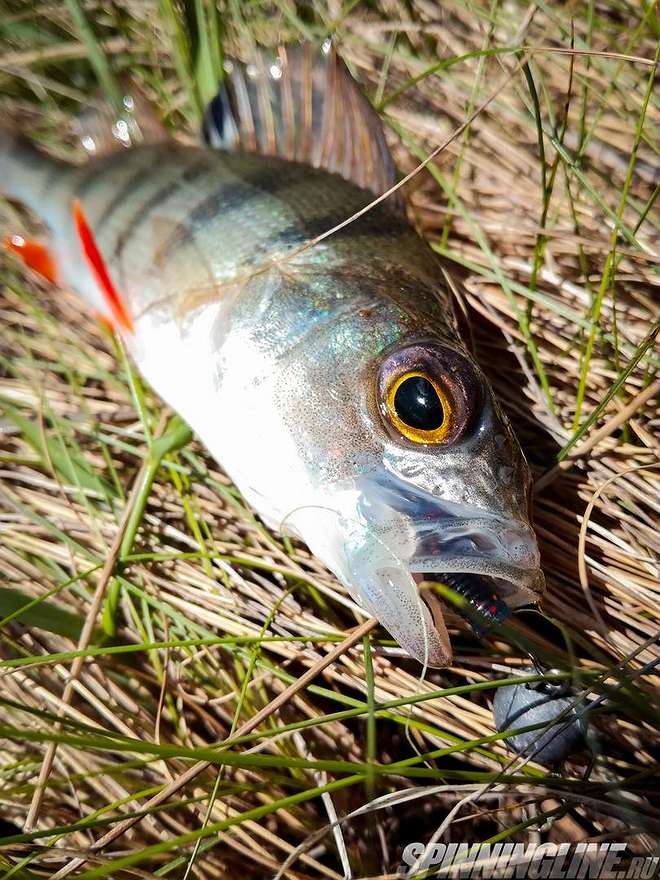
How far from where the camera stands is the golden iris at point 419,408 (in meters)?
1.36

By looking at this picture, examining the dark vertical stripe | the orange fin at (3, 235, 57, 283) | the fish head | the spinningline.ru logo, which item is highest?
the dark vertical stripe

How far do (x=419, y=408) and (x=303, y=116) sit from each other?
1.39 metres

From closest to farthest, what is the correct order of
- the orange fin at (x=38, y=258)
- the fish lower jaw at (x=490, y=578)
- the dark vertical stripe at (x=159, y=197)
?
the fish lower jaw at (x=490, y=578) < the dark vertical stripe at (x=159, y=197) < the orange fin at (x=38, y=258)

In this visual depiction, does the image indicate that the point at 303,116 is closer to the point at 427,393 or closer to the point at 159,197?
the point at 159,197

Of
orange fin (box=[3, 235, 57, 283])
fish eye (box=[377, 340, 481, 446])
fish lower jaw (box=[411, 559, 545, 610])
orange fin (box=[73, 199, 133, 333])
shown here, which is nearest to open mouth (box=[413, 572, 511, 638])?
fish lower jaw (box=[411, 559, 545, 610])

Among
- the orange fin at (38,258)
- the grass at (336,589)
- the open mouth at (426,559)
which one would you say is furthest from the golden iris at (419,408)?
the orange fin at (38,258)

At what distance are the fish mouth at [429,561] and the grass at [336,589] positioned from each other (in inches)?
5.6

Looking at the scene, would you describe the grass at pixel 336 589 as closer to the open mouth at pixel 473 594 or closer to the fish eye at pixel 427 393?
the open mouth at pixel 473 594

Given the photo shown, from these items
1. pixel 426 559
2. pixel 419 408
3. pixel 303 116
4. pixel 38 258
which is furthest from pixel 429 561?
pixel 38 258

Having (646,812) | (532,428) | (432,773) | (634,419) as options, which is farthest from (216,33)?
(646,812)

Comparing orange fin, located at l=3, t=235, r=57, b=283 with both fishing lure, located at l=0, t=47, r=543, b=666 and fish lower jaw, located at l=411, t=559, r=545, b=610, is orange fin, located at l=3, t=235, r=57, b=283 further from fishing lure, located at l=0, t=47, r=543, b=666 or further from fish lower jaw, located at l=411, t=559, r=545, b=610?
fish lower jaw, located at l=411, t=559, r=545, b=610

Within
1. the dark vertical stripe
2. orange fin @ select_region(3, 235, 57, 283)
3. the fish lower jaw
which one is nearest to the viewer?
the fish lower jaw

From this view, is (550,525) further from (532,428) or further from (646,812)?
(646,812)

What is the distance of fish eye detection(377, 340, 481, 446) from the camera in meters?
1.36
